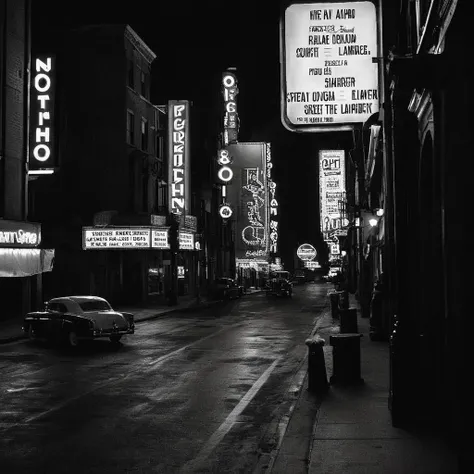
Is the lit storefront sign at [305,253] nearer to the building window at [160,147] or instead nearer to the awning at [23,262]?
the building window at [160,147]

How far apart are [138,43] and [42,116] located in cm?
1486

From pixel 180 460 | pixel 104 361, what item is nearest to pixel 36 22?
pixel 104 361

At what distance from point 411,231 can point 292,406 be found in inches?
157

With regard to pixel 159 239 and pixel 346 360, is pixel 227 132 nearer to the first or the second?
pixel 159 239

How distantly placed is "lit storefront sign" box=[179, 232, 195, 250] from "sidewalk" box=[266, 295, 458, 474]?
33.0 metres

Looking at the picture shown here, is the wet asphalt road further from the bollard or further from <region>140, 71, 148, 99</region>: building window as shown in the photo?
<region>140, 71, 148, 99</region>: building window

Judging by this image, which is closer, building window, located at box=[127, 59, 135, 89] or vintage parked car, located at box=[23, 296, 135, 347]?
vintage parked car, located at box=[23, 296, 135, 347]

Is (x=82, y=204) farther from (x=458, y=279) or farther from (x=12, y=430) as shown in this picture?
(x=458, y=279)

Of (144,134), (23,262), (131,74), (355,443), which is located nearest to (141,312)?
(23,262)

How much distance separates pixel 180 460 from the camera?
8.90 metres

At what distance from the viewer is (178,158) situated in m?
44.4

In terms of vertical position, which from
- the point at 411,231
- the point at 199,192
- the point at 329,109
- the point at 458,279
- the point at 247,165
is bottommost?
the point at 458,279

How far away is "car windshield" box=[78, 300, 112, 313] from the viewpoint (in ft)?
73.0

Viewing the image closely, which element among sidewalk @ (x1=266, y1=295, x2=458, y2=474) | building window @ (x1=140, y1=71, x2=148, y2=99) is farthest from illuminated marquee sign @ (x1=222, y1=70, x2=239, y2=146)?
sidewalk @ (x1=266, y1=295, x2=458, y2=474)
